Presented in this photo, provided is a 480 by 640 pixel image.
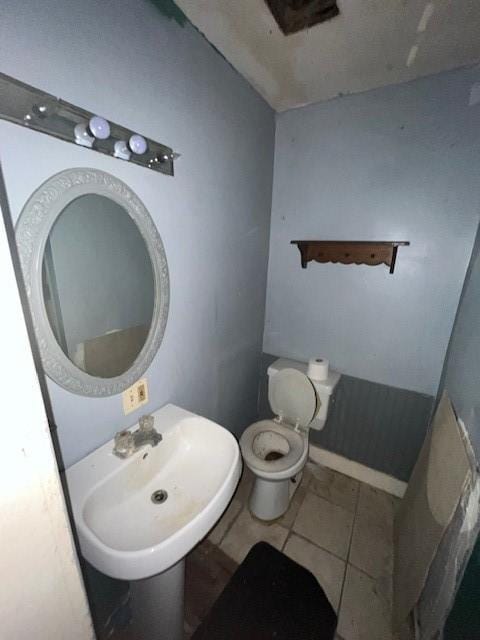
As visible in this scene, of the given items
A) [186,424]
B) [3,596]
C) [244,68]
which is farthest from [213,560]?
[244,68]

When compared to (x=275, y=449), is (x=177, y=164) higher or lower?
higher

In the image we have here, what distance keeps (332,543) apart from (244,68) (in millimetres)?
2464

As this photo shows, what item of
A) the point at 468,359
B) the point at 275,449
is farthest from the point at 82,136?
the point at 275,449

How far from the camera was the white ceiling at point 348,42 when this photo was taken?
2.97ft

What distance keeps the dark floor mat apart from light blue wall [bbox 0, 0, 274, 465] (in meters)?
0.72

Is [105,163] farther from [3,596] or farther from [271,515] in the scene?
[271,515]

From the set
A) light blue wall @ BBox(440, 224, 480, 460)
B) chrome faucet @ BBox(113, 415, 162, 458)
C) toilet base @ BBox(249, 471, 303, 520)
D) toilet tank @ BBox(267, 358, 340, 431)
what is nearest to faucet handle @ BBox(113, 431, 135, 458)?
chrome faucet @ BBox(113, 415, 162, 458)

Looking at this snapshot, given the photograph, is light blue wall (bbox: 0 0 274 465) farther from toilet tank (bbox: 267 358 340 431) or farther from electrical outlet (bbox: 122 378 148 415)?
toilet tank (bbox: 267 358 340 431)

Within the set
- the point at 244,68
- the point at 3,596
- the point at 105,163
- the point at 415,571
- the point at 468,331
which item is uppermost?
the point at 244,68

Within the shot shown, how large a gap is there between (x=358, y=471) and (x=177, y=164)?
2119mm

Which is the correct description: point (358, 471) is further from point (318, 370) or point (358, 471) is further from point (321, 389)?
point (318, 370)

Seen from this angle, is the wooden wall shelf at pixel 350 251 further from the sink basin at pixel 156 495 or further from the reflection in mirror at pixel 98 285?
the sink basin at pixel 156 495

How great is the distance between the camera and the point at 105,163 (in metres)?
0.77

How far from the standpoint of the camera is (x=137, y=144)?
31.2 inches
